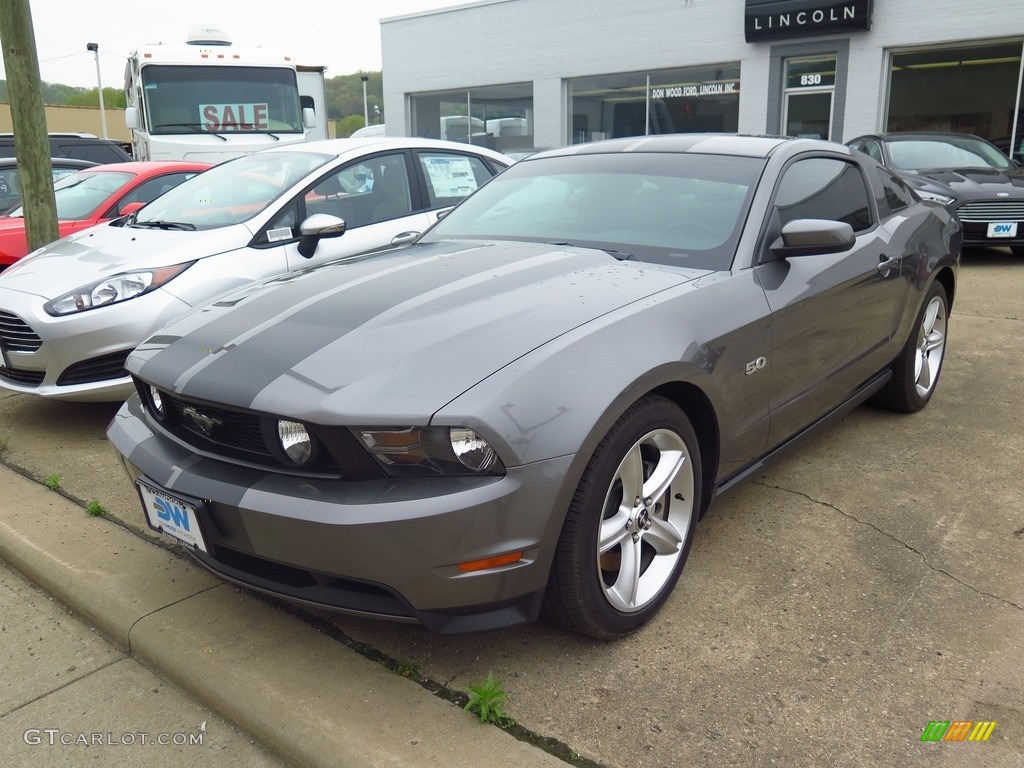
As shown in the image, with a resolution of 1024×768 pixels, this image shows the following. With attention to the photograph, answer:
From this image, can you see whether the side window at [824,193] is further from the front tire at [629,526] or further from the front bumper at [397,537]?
the front bumper at [397,537]

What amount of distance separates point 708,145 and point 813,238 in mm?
818

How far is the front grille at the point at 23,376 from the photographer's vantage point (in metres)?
4.36

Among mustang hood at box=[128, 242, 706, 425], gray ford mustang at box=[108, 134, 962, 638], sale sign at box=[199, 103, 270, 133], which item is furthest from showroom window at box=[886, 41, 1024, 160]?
mustang hood at box=[128, 242, 706, 425]

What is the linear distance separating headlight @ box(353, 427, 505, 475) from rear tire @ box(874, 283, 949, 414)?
9.70 feet

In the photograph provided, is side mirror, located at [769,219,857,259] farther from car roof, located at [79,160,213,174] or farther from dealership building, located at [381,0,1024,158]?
dealership building, located at [381,0,1024,158]

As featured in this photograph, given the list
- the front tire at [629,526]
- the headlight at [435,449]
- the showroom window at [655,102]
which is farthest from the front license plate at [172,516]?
the showroom window at [655,102]

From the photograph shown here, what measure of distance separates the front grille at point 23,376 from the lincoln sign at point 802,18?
46.9 ft

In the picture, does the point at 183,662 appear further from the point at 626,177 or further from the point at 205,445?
the point at 626,177

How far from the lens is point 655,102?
17875mm

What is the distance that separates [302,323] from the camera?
2.65m

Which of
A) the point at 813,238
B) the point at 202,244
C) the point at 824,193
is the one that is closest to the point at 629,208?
the point at 813,238

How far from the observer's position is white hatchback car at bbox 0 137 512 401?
14.1ft

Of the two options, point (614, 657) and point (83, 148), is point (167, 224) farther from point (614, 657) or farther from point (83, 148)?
point (83, 148)

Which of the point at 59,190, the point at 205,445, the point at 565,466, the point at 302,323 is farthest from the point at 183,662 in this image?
the point at 59,190
